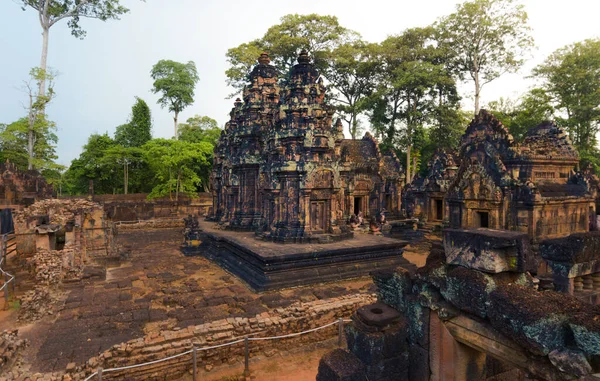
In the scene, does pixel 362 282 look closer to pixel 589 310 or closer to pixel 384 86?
pixel 589 310

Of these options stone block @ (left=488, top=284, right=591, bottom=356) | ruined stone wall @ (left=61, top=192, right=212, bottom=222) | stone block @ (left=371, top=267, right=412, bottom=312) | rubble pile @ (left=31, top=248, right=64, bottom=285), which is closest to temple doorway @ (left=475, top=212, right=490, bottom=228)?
stone block @ (left=371, top=267, right=412, bottom=312)

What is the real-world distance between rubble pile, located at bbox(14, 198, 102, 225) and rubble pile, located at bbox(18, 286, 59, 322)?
3754mm

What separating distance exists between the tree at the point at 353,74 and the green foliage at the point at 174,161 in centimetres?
1568

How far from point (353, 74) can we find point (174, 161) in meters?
20.4

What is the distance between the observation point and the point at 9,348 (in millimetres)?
5172

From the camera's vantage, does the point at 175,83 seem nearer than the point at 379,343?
No

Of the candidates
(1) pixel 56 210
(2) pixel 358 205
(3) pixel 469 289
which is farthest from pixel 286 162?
(2) pixel 358 205

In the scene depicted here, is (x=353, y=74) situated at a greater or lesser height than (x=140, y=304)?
greater

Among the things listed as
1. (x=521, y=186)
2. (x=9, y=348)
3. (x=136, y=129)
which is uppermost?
(x=136, y=129)

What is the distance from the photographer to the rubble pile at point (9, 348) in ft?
15.8

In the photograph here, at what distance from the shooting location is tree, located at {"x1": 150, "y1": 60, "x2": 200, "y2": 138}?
127ft

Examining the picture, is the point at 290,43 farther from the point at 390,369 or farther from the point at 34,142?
the point at 390,369

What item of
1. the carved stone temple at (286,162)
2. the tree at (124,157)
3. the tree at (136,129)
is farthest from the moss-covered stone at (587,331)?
the tree at (136,129)

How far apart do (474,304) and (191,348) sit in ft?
15.4
